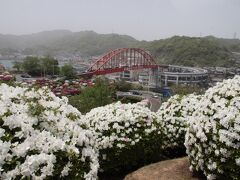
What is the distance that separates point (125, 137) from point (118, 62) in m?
114

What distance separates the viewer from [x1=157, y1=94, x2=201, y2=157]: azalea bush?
35.9 feet

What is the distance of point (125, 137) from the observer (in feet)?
30.3

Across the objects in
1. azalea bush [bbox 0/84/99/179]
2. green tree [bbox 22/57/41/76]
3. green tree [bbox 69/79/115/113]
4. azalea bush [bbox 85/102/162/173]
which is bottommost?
green tree [bbox 22/57/41/76]

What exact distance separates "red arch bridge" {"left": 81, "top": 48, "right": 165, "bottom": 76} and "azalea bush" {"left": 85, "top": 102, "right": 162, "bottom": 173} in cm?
7483

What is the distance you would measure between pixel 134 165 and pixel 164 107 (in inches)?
119

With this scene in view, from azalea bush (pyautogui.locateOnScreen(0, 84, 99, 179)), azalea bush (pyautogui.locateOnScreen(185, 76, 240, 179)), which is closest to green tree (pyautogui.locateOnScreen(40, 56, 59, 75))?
azalea bush (pyautogui.locateOnScreen(185, 76, 240, 179))

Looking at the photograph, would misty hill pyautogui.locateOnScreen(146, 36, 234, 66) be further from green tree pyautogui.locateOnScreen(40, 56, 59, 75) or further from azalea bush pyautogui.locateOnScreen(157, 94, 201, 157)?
azalea bush pyautogui.locateOnScreen(157, 94, 201, 157)

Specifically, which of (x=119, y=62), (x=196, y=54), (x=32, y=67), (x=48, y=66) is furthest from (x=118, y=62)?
(x=196, y=54)

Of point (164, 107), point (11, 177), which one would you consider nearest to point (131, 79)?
point (164, 107)

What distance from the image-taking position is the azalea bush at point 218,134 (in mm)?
6566

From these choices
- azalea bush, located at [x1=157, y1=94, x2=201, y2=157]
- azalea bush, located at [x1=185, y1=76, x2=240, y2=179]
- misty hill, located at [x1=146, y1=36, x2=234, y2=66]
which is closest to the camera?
azalea bush, located at [x1=185, y1=76, x2=240, y2=179]

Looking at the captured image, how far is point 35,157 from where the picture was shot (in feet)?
13.7

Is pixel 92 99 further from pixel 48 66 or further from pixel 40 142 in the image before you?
pixel 48 66

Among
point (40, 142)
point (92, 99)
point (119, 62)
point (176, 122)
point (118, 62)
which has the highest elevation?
point (40, 142)
